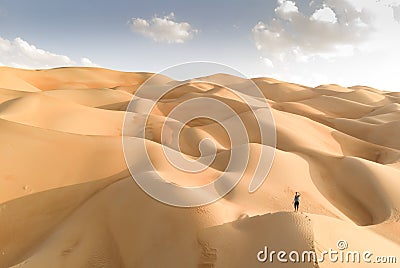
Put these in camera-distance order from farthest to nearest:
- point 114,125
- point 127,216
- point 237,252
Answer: point 114,125 < point 127,216 < point 237,252

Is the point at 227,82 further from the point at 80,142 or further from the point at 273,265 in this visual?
the point at 273,265

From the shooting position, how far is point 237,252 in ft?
16.8

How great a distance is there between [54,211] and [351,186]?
30.1 ft

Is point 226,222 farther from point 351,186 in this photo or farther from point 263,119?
point 263,119

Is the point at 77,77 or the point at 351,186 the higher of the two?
the point at 77,77

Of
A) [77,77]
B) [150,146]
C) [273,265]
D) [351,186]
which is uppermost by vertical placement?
[77,77]

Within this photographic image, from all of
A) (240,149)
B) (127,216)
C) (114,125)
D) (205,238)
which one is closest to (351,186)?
(240,149)

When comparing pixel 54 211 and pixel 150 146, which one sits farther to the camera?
pixel 150 146

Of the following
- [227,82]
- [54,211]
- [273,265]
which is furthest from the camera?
[227,82]

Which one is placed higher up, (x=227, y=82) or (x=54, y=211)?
(x=227, y=82)

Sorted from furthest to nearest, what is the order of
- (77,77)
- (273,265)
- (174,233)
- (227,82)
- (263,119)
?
1. (227,82)
2. (77,77)
3. (263,119)
4. (174,233)
5. (273,265)

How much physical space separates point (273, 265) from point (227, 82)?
5361 centimetres

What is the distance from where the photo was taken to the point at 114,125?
51.9ft

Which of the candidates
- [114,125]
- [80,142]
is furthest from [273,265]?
[114,125]
